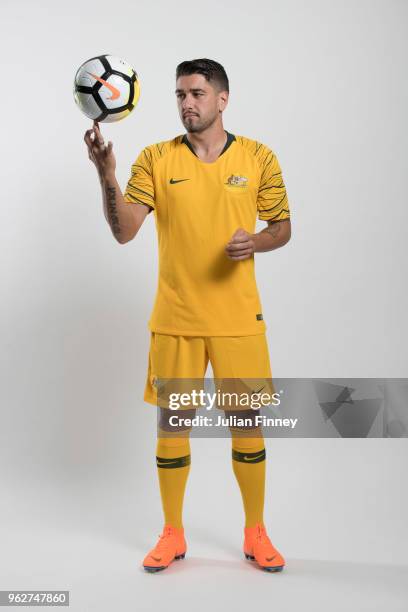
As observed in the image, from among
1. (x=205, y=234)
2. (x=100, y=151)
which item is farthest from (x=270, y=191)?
(x=100, y=151)

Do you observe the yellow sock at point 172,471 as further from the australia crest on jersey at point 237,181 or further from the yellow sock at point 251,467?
the australia crest on jersey at point 237,181

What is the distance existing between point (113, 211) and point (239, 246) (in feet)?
1.76

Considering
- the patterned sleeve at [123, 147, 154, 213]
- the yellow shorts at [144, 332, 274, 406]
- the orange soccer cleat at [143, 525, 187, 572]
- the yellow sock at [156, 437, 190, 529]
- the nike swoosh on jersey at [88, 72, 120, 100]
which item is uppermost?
the nike swoosh on jersey at [88, 72, 120, 100]

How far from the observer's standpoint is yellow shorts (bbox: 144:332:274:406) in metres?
3.61

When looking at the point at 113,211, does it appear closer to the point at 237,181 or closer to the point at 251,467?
the point at 237,181

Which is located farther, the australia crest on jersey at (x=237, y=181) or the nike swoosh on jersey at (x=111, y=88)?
the australia crest on jersey at (x=237, y=181)

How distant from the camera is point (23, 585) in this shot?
353 cm

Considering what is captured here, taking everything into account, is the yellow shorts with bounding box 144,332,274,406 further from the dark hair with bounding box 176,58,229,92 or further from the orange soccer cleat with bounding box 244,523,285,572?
the dark hair with bounding box 176,58,229,92

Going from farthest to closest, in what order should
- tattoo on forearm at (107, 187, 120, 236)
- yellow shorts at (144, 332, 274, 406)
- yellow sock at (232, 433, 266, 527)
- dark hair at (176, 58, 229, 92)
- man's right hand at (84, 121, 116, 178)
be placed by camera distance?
yellow sock at (232, 433, 266, 527)
yellow shorts at (144, 332, 274, 406)
dark hair at (176, 58, 229, 92)
tattoo on forearm at (107, 187, 120, 236)
man's right hand at (84, 121, 116, 178)

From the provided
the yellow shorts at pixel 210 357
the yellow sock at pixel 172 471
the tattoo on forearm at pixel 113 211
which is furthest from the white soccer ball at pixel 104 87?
the yellow sock at pixel 172 471

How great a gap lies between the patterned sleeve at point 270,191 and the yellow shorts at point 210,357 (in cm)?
56

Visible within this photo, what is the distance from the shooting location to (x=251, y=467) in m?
3.74

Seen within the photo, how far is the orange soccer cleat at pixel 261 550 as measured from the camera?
3676mm

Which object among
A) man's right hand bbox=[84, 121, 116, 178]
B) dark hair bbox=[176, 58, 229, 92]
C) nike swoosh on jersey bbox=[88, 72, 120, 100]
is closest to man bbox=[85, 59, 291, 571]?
dark hair bbox=[176, 58, 229, 92]
